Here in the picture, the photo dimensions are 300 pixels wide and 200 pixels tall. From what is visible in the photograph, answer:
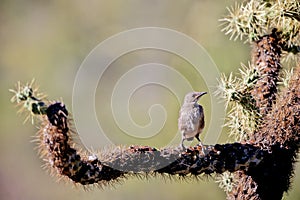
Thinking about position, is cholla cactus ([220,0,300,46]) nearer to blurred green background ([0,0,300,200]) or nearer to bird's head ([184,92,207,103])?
bird's head ([184,92,207,103])

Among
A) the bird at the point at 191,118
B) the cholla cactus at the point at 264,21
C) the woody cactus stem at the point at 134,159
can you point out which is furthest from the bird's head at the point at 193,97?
the cholla cactus at the point at 264,21

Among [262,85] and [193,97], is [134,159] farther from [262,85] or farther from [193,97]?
[262,85]

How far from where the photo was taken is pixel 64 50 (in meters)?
15.9

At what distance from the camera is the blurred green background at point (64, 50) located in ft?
35.3

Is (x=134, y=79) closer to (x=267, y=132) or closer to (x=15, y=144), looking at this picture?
(x=267, y=132)

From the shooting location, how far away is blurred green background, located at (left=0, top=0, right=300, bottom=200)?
10.8m

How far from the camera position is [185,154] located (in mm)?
3258

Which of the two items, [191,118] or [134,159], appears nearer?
[134,159]

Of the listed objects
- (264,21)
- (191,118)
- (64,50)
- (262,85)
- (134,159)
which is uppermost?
(64,50)

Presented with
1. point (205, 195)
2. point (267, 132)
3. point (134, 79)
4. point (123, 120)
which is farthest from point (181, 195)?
point (267, 132)

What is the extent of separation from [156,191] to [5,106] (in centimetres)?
433

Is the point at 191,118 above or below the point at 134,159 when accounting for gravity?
above

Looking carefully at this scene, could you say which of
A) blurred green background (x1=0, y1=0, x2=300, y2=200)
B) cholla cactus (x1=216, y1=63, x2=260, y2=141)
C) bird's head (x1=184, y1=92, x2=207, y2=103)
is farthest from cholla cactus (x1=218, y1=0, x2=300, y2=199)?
blurred green background (x1=0, y1=0, x2=300, y2=200)

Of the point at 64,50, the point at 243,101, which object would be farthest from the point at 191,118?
the point at 64,50
